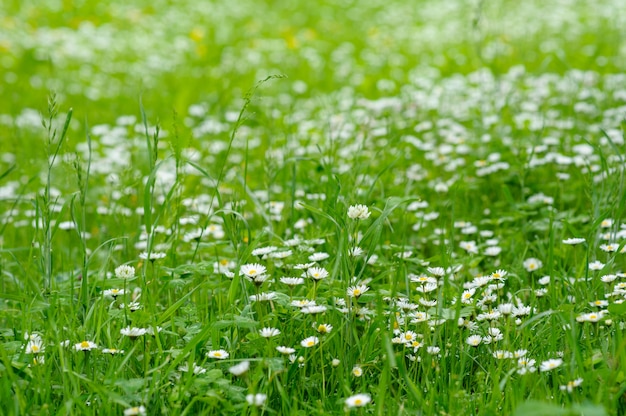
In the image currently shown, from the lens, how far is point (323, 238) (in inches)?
117

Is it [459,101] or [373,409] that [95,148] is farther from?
[373,409]

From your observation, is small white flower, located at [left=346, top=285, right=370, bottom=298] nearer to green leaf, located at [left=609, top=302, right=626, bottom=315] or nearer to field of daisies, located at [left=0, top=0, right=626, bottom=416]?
field of daisies, located at [left=0, top=0, right=626, bottom=416]

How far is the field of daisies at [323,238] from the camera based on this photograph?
209 centimetres

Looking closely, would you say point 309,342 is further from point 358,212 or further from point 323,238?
point 323,238

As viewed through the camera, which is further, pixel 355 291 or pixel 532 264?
pixel 532 264

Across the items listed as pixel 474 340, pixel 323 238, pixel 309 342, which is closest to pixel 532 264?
pixel 474 340

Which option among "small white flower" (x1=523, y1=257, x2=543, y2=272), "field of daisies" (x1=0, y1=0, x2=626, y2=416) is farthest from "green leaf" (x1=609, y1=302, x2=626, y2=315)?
"small white flower" (x1=523, y1=257, x2=543, y2=272)

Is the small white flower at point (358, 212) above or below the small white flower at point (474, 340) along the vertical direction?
above

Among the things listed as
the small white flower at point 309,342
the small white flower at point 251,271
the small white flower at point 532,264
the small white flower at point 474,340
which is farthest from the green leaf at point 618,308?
the small white flower at point 251,271

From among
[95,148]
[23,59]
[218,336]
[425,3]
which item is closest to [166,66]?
[23,59]

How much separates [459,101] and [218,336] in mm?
3494

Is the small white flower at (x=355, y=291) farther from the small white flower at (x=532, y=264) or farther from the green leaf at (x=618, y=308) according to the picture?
the small white flower at (x=532, y=264)

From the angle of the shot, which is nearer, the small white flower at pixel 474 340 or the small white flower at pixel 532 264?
the small white flower at pixel 474 340

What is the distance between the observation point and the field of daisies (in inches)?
82.4
